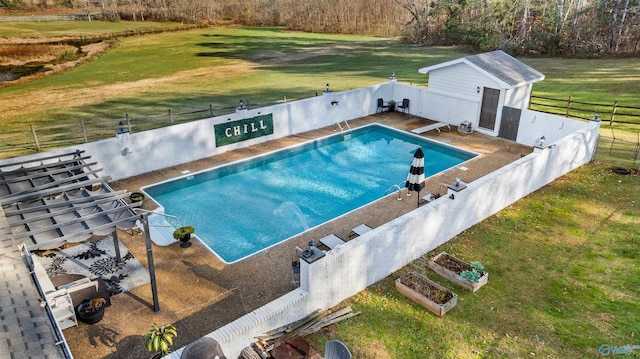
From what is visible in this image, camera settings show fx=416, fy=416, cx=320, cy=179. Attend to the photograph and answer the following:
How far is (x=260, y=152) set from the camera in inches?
749

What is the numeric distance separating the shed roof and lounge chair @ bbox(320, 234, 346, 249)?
11944mm

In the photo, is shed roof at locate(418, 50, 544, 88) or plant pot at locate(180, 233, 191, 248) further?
shed roof at locate(418, 50, 544, 88)

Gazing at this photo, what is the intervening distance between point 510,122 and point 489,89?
1.85 metres

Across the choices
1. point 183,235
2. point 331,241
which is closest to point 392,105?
point 331,241

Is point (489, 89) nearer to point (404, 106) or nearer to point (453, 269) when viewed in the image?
point (404, 106)

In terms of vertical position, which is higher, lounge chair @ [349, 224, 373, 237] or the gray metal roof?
the gray metal roof

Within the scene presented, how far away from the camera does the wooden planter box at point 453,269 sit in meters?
10.0

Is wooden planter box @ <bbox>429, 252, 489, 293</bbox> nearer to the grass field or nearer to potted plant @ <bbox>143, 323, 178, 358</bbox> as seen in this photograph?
potted plant @ <bbox>143, 323, 178, 358</bbox>

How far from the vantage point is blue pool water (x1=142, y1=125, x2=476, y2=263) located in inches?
536

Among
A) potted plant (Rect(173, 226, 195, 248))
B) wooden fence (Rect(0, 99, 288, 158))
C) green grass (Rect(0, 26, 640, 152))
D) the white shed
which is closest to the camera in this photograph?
potted plant (Rect(173, 226, 195, 248))

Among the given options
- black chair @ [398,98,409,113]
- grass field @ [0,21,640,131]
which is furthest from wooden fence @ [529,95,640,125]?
black chair @ [398,98,409,113]

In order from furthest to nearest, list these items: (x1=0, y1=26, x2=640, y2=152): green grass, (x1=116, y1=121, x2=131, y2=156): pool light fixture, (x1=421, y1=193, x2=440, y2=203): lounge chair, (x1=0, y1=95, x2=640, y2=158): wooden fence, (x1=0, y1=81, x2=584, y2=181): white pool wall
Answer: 1. (x1=0, y1=26, x2=640, y2=152): green grass
2. (x1=0, y1=95, x2=640, y2=158): wooden fence
3. (x1=0, y1=81, x2=584, y2=181): white pool wall
4. (x1=116, y1=121, x2=131, y2=156): pool light fixture
5. (x1=421, y1=193, x2=440, y2=203): lounge chair

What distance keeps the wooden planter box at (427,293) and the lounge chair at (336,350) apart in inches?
117

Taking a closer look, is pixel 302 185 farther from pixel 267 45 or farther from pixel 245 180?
pixel 267 45
